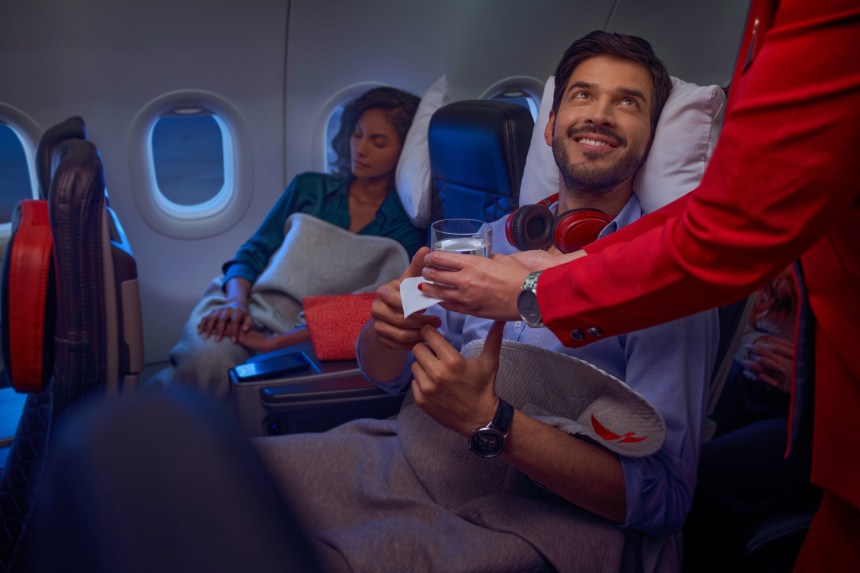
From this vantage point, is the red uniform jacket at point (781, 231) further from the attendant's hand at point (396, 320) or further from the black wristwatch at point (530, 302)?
the attendant's hand at point (396, 320)

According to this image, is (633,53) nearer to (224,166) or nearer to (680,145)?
(680,145)

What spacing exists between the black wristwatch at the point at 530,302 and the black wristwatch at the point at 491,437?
0.65 feet

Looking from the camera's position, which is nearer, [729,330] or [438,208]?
[729,330]

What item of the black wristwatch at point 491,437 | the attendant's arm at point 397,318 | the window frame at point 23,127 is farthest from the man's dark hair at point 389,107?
the black wristwatch at point 491,437

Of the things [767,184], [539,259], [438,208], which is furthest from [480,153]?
[767,184]

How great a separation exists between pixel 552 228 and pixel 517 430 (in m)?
0.68

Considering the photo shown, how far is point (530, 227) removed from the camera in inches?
65.8

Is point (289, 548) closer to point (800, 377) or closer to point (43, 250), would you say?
point (800, 377)

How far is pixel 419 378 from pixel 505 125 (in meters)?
1.25

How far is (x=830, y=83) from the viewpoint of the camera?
763 millimetres

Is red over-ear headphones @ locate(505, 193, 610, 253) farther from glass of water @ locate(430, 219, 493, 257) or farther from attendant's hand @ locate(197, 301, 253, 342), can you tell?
attendant's hand @ locate(197, 301, 253, 342)

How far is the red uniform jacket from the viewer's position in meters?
0.77

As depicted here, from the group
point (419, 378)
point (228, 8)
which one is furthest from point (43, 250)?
point (228, 8)

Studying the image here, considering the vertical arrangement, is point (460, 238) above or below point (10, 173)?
above
